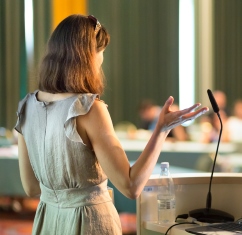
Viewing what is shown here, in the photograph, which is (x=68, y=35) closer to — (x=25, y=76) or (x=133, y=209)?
(x=133, y=209)

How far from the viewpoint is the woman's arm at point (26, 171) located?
1854 mm

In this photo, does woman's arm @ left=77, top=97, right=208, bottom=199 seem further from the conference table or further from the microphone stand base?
the conference table

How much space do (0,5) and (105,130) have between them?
7.24m

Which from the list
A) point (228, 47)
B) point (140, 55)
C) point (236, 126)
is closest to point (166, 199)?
point (236, 126)

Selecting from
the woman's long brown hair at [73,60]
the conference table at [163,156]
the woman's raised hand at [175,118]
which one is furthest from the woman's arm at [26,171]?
the conference table at [163,156]

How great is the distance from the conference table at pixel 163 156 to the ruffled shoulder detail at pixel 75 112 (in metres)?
3.95

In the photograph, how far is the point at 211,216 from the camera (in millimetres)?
2174

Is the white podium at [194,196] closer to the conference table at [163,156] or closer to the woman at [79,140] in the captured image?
the woman at [79,140]

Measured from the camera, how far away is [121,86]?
411 inches

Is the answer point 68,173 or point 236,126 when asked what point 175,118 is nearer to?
point 68,173

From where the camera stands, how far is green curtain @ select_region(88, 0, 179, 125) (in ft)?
33.7

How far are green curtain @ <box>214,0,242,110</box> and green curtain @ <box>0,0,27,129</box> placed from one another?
12.0 ft

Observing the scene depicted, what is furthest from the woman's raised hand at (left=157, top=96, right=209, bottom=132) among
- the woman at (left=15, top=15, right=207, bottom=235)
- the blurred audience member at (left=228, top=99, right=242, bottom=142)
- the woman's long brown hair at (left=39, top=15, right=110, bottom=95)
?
the blurred audience member at (left=228, top=99, right=242, bottom=142)

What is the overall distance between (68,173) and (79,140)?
0.37 feet
